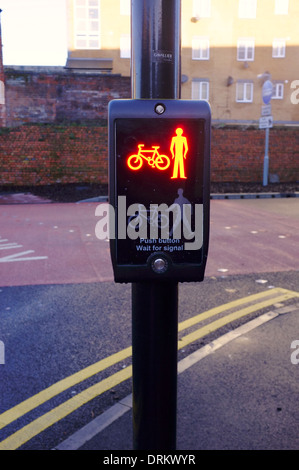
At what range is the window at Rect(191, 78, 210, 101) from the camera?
38281 mm

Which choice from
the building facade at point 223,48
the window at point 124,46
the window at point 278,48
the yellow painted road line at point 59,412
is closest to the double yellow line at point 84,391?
the yellow painted road line at point 59,412

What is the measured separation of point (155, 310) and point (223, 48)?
133ft

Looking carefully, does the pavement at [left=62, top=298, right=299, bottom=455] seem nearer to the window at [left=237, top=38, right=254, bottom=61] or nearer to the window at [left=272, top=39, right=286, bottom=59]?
the window at [left=237, top=38, right=254, bottom=61]

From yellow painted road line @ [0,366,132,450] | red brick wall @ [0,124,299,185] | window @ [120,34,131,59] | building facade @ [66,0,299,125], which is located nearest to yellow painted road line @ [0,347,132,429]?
yellow painted road line @ [0,366,132,450]

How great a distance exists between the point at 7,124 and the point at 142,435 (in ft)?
86.6

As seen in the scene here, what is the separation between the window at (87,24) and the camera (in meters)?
36.1

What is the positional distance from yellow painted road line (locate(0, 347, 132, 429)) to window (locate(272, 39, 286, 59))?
132 ft

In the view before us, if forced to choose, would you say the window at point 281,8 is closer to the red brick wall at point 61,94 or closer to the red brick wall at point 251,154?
the red brick wall at point 61,94

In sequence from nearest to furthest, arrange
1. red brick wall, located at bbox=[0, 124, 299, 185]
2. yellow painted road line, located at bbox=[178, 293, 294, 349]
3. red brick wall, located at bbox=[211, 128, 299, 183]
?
yellow painted road line, located at bbox=[178, 293, 294, 349], red brick wall, located at bbox=[0, 124, 299, 185], red brick wall, located at bbox=[211, 128, 299, 183]

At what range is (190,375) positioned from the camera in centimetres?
365

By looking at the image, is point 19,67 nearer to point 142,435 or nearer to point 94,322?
point 94,322

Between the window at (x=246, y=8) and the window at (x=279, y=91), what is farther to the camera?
the window at (x=279, y=91)

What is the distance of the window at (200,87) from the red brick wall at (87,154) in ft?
56.4

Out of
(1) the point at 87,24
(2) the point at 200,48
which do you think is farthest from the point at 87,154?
(2) the point at 200,48
